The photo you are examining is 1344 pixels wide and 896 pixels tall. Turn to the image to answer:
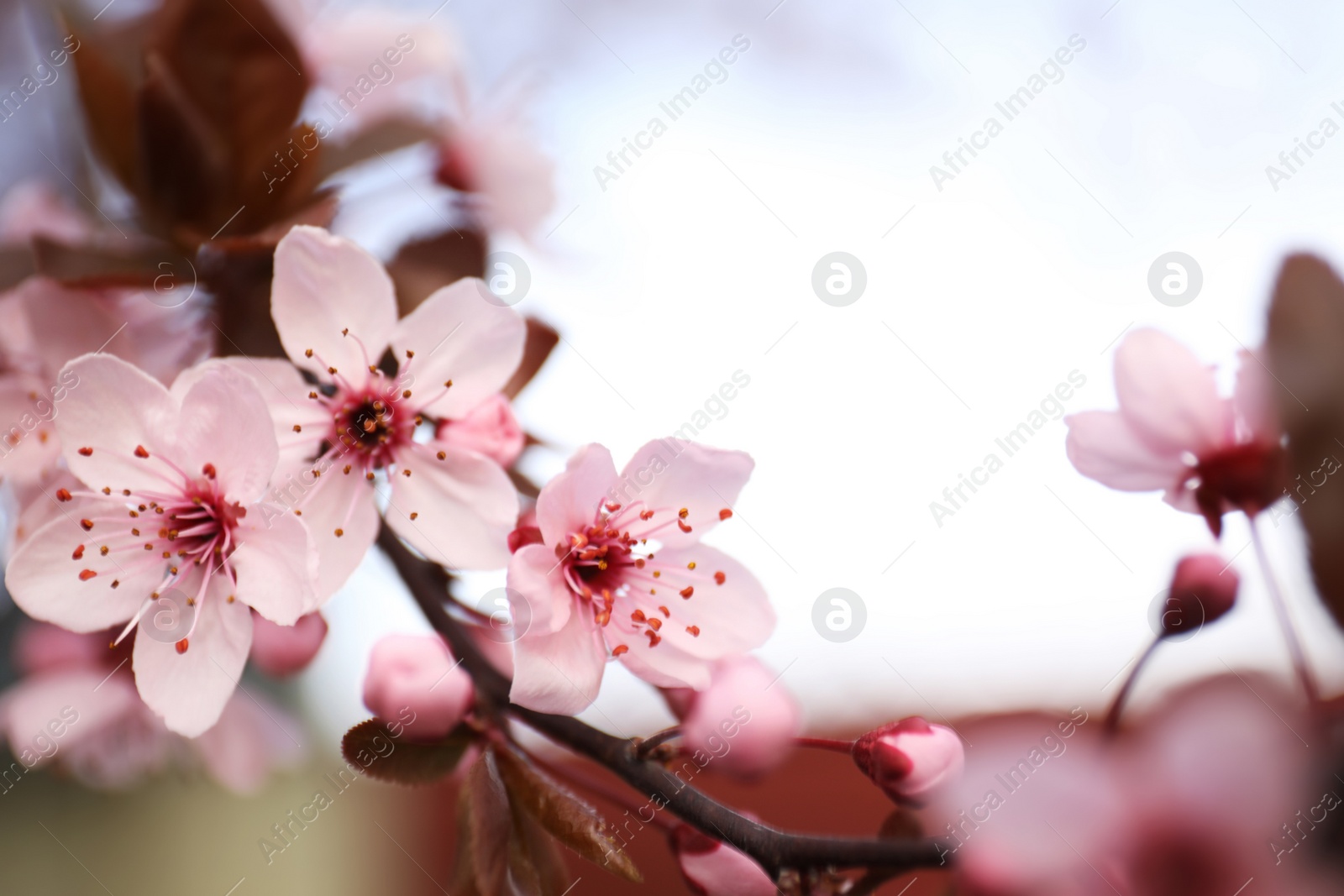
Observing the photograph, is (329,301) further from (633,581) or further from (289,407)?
(633,581)

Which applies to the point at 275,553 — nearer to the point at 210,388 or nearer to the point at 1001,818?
the point at 210,388

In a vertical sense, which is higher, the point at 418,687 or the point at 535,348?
the point at 535,348

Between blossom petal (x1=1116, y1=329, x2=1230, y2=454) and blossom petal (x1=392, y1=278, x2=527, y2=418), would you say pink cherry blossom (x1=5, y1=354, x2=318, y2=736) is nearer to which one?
blossom petal (x1=392, y1=278, x2=527, y2=418)

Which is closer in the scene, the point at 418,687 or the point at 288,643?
the point at 418,687

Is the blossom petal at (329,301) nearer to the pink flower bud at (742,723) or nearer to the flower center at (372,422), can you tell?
the flower center at (372,422)

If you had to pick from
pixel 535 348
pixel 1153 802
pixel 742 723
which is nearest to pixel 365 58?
pixel 535 348

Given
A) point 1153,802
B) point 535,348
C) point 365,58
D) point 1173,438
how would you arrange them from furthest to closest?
point 365,58 < point 535,348 < point 1173,438 < point 1153,802

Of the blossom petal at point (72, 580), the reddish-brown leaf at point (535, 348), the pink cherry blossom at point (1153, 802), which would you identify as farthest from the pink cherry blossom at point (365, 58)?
the pink cherry blossom at point (1153, 802)
